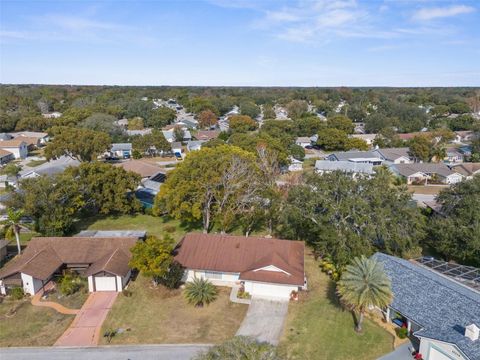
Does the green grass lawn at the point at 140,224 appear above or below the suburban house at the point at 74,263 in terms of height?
below

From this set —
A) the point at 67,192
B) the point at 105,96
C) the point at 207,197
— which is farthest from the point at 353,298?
the point at 105,96

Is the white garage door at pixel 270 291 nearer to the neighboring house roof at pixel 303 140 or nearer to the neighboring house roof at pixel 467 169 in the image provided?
the neighboring house roof at pixel 467 169

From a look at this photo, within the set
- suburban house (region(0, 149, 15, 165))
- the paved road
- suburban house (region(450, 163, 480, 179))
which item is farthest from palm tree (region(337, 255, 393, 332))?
suburban house (region(0, 149, 15, 165))

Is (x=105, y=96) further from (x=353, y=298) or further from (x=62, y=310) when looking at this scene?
(x=353, y=298)

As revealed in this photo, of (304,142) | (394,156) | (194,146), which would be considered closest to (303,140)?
(304,142)

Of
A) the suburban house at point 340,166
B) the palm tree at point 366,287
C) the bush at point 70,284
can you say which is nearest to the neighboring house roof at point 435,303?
the palm tree at point 366,287

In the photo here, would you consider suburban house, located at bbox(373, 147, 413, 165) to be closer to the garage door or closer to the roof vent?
the roof vent
